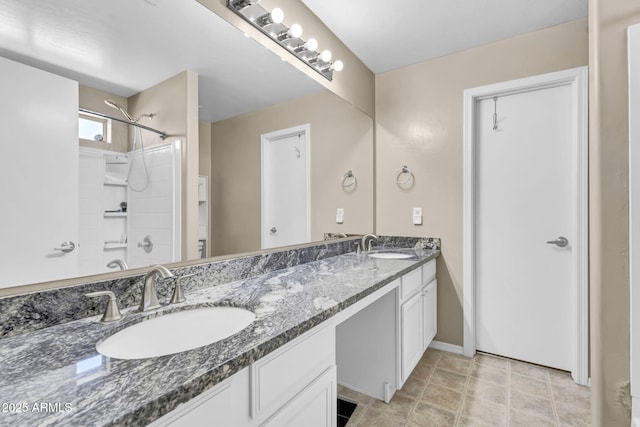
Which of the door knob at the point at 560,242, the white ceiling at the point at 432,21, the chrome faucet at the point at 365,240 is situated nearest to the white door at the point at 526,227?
the door knob at the point at 560,242

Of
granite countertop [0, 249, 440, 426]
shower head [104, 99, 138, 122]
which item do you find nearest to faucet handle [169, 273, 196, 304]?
granite countertop [0, 249, 440, 426]

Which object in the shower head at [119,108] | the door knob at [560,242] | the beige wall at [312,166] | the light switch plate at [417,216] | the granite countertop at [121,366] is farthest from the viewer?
the light switch plate at [417,216]

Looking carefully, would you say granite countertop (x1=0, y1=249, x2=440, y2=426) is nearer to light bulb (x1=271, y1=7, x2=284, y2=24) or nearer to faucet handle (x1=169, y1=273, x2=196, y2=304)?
faucet handle (x1=169, y1=273, x2=196, y2=304)

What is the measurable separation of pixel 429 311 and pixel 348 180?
116 cm

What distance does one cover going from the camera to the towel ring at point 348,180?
90.9 inches

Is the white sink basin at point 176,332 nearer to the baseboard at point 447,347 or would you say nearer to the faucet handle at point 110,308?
the faucet handle at point 110,308

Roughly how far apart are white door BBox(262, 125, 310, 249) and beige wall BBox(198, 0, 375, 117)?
43cm

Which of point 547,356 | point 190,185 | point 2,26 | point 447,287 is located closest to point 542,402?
point 547,356

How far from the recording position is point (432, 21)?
1.95 meters

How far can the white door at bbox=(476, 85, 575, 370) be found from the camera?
6.61ft

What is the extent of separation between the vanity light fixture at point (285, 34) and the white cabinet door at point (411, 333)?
1602 mm

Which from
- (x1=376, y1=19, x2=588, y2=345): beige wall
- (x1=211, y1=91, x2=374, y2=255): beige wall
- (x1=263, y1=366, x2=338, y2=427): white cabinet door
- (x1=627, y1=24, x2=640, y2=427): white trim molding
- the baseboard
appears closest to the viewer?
(x1=627, y1=24, x2=640, y2=427): white trim molding

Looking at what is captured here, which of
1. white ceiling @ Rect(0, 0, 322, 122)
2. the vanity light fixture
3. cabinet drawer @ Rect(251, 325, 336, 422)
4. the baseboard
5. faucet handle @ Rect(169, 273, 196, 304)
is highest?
the vanity light fixture

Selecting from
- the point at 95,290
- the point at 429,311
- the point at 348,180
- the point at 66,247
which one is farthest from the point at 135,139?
the point at 429,311
